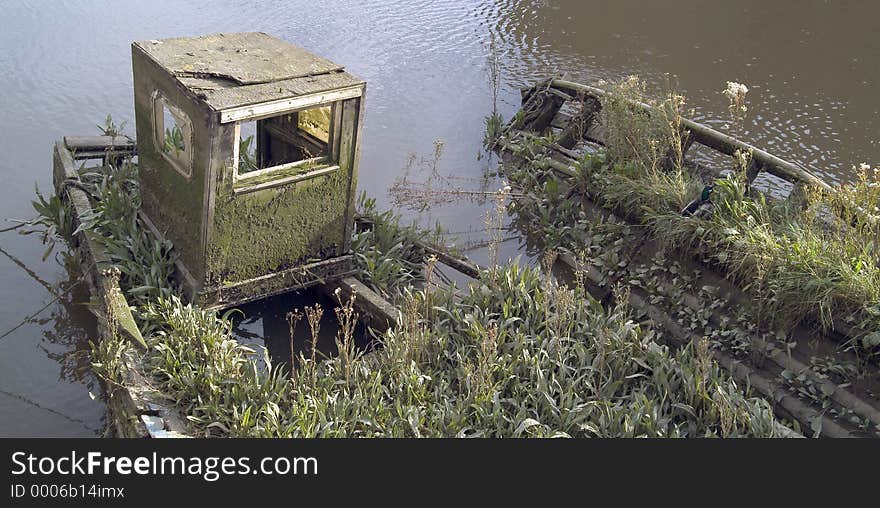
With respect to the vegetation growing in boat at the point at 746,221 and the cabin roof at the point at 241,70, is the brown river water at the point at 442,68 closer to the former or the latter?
the vegetation growing in boat at the point at 746,221

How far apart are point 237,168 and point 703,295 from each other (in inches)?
157

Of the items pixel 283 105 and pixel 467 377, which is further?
pixel 283 105

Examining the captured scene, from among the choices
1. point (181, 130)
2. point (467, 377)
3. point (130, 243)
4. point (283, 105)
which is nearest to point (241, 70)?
point (283, 105)

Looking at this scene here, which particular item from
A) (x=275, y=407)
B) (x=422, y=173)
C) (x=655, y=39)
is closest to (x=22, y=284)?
(x=275, y=407)

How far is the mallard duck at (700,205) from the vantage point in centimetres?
738

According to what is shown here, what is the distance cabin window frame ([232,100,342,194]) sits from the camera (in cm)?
622

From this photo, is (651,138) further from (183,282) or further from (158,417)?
(158,417)

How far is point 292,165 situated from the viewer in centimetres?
663

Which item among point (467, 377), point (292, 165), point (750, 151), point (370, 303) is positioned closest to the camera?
point (467, 377)

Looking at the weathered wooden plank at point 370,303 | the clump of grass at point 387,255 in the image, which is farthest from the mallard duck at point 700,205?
the weathered wooden plank at point 370,303

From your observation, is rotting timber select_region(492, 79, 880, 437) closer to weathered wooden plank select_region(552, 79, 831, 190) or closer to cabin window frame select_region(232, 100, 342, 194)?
weathered wooden plank select_region(552, 79, 831, 190)

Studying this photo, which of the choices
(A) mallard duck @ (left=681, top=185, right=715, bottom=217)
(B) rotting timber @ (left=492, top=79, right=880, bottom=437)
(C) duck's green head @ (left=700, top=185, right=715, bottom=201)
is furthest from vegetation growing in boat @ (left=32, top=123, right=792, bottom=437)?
(C) duck's green head @ (left=700, top=185, right=715, bottom=201)

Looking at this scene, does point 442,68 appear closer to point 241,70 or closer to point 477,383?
point 241,70

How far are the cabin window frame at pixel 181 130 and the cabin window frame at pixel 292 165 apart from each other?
1.17 ft
